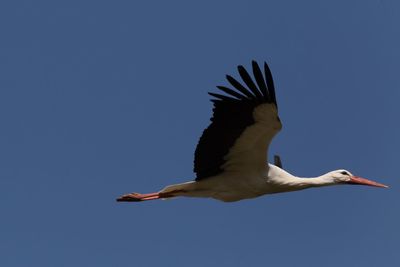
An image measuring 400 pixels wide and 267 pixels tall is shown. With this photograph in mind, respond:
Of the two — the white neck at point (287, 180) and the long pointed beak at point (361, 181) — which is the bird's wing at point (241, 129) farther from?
the long pointed beak at point (361, 181)

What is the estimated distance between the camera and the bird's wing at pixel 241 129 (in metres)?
12.1

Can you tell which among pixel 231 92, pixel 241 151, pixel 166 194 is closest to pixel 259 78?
pixel 231 92

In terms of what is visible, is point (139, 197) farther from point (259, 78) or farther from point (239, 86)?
point (259, 78)

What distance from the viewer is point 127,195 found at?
13961 mm

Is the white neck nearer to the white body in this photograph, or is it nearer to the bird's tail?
the white body

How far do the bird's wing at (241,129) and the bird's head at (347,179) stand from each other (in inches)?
58.5

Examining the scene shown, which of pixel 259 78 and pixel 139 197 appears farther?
pixel 139 197

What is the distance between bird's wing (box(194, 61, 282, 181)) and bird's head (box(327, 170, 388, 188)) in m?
1.49

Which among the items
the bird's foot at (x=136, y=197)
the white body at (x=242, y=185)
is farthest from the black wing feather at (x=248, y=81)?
the bird's foot at (x=136, y=197)

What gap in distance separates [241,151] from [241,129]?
47 centimetres

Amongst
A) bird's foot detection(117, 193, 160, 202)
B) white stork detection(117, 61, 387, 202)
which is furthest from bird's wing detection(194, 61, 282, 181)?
bird's foot detection(117, 193, 160, 202)

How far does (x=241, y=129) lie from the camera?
1248 cm

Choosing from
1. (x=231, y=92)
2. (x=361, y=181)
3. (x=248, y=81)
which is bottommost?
(x=361, y=181)

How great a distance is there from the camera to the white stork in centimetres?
1216
